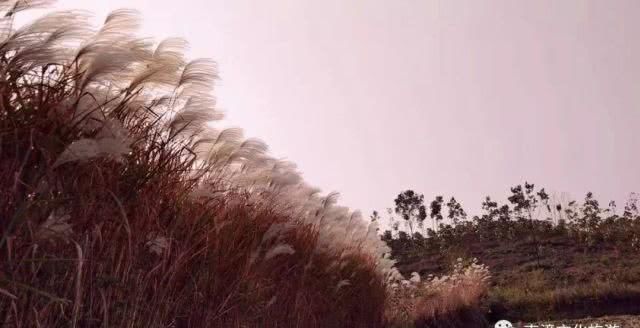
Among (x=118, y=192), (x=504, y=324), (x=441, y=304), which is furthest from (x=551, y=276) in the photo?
(x=118, y=192)

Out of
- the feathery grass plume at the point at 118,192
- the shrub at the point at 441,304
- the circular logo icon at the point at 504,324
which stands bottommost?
the circular logo icon at the point at 504,324

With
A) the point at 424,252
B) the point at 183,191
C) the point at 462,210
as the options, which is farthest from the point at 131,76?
the point at 462,210

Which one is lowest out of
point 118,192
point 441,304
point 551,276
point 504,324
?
point 504,324

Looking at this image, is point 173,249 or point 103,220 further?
point 173,249

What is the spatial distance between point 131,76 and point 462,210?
103ft

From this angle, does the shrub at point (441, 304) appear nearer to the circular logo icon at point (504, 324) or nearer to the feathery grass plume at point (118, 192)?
the circular logo icon at point (504, 324)

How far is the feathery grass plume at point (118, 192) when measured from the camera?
1954mm

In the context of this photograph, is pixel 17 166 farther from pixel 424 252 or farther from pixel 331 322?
pixel 424 252

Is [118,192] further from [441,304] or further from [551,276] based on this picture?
[551,276]

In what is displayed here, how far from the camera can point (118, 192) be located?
8.03 feet

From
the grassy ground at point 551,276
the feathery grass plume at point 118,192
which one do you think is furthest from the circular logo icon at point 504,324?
the feathery grass plume at point 118,192

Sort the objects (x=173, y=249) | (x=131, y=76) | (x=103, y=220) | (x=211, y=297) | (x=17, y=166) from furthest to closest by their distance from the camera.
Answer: (x=211, y=297) < (x=173, y=249) < (x=131, y=76) < (x=103, y=220) < (x=17, y=166)

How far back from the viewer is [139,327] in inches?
105

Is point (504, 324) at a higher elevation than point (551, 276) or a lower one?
lower
